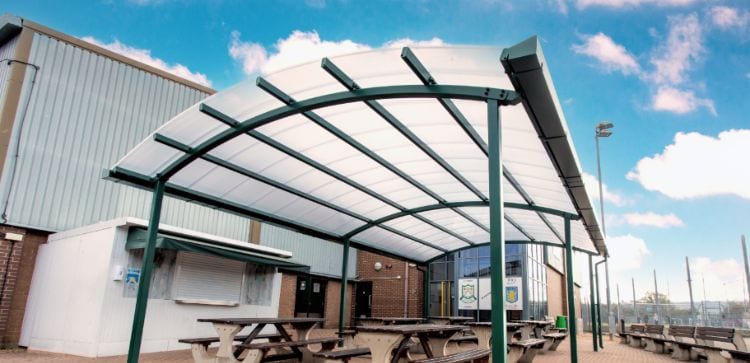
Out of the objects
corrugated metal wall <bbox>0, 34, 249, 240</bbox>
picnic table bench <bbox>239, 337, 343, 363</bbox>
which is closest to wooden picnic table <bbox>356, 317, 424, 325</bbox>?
picnic table bench <bbox>239, 337, 343, 363</bbox>

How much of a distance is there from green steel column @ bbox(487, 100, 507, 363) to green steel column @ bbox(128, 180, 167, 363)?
4.80 metres

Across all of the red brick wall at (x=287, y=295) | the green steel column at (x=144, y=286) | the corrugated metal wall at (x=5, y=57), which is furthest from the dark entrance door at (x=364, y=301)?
the green steel column at (x=144, y=286)

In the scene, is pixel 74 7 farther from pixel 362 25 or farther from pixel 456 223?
pixel 456 223

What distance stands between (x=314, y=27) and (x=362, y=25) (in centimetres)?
330

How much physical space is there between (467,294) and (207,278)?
37.9 ft

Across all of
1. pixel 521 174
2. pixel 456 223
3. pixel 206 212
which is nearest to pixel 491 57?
pixel 521 174

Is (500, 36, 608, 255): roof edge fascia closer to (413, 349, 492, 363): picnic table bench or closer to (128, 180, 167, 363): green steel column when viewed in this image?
(413, 349, 492, 363): picnic table bench

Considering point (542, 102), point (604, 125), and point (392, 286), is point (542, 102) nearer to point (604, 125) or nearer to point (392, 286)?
point (392, 286)

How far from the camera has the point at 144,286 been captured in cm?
654

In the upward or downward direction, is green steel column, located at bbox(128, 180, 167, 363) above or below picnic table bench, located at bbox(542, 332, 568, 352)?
above

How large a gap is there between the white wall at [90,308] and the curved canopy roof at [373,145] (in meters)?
3.26

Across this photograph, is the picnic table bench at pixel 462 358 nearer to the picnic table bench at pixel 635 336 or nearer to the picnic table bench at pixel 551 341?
the picnic table bench at pixel 551 341

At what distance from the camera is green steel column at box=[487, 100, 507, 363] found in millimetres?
4082

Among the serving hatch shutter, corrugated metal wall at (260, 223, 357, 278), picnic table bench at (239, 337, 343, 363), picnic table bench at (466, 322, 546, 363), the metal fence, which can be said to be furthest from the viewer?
the metal fence
